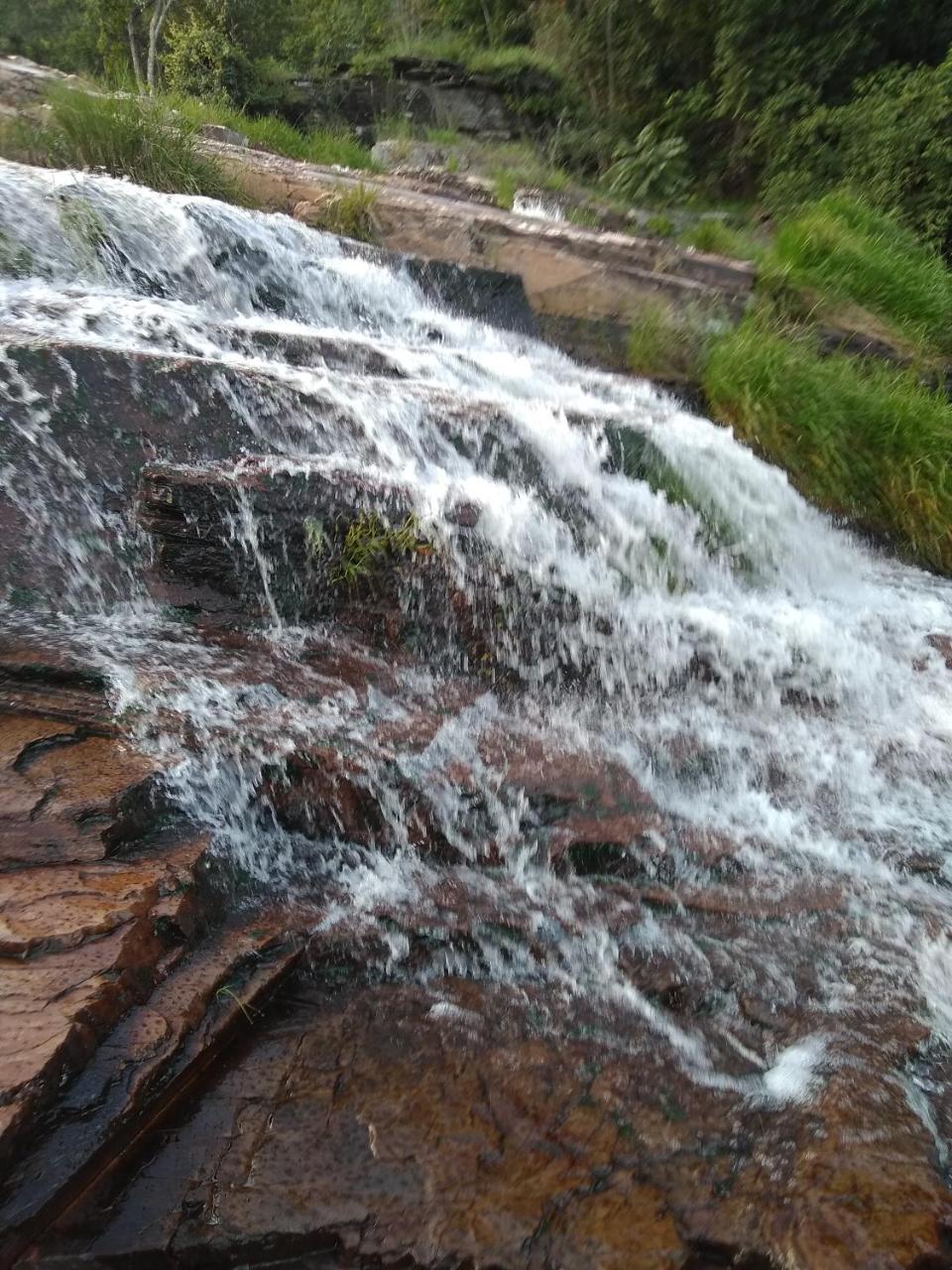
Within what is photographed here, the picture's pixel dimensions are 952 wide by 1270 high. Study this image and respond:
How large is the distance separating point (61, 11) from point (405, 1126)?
19827mm

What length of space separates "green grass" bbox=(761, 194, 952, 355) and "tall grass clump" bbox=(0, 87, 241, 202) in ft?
14.7

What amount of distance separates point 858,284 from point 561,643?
5.16 metres

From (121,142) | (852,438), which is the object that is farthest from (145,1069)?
(121,142)

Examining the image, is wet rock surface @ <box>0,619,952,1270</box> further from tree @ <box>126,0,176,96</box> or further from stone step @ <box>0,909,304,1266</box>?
tree @ <box>126,0,176,96</box>

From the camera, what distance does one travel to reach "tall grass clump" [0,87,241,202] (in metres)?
6.20

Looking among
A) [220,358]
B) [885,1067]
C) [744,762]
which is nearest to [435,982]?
[885,1067]

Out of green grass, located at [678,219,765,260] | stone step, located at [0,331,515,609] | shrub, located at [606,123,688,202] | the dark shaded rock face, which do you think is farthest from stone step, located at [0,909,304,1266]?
the dark shaded rock face

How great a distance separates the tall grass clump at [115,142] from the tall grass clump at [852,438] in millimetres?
4160

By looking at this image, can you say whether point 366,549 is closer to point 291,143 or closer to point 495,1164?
point 495,1164

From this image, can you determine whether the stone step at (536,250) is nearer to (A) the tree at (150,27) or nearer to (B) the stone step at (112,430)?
(B) the stone step at (112,430)

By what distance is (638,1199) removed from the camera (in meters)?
1.67

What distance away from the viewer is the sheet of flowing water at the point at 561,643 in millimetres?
2340

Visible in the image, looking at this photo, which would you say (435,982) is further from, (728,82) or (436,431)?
(728,82)

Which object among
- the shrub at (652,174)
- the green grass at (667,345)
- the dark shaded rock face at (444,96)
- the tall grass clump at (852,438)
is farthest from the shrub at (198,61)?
the tall grass clump at (852,438)
